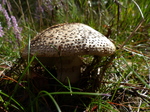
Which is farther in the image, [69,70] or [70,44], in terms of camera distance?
[69,70]

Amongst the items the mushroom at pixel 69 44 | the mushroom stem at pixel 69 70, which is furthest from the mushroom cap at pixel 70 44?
the mushroom stem at pixel 69 70

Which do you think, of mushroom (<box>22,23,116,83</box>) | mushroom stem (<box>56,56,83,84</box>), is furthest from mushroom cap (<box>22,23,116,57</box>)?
mushroom stem (<box>56,56,83,84</box>)

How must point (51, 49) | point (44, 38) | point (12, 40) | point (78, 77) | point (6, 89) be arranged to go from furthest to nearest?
point (12, 40) → point (78, 77) → point (6, 89) → point (44, 38) → point (51, 49)

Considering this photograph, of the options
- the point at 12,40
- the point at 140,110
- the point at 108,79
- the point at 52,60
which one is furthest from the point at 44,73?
the point at 140,110

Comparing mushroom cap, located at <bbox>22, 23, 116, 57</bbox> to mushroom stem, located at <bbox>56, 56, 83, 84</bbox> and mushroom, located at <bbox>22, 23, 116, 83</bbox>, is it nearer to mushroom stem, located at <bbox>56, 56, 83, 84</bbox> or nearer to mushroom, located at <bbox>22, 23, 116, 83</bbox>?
mushroom, located at <bbox>22, 23, 116, 83</bbox>

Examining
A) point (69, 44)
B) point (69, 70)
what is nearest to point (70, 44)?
point (69, 44)

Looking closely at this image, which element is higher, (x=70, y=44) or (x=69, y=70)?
(x=70, y=44)

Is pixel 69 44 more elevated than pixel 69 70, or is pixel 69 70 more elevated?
pixel 69 44

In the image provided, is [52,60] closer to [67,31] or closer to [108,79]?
[67,31]

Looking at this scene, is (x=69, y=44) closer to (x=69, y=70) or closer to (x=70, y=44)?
(x=70, y=44)
